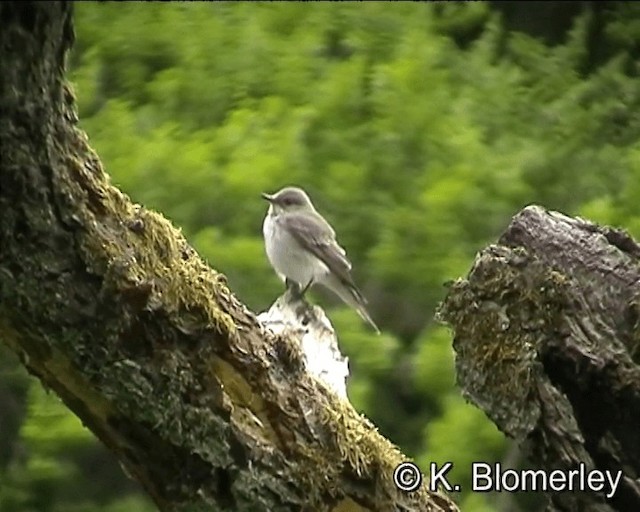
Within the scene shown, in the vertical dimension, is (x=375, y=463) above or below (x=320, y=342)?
above

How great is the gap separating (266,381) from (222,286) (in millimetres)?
254

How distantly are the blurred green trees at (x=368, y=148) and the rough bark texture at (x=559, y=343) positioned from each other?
3.00 m

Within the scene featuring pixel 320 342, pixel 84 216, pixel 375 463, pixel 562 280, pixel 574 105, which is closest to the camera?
pixel 84 216

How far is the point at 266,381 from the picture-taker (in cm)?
279

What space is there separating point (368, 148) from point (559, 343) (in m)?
5.39

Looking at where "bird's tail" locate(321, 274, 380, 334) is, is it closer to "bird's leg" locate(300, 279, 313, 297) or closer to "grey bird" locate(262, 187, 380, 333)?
"grey bird" locate(262, 187, 380, 333)

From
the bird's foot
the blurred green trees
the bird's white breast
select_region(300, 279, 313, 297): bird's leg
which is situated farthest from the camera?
the blurred green trees

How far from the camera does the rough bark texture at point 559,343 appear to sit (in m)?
2.60

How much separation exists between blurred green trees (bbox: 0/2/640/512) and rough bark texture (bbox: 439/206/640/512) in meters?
3.00

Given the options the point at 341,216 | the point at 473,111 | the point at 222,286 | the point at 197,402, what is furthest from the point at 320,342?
the point at 473,111

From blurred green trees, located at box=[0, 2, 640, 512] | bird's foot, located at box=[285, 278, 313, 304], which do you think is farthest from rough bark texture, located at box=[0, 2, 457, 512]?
blurred green trees, located at box=[0, 2, 640, 512]

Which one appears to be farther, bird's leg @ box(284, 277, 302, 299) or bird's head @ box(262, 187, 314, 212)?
bird's head @ box(262, 187, 314, 212)

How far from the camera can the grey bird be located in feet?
18.6

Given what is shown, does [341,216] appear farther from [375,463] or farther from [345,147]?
[375,463]
